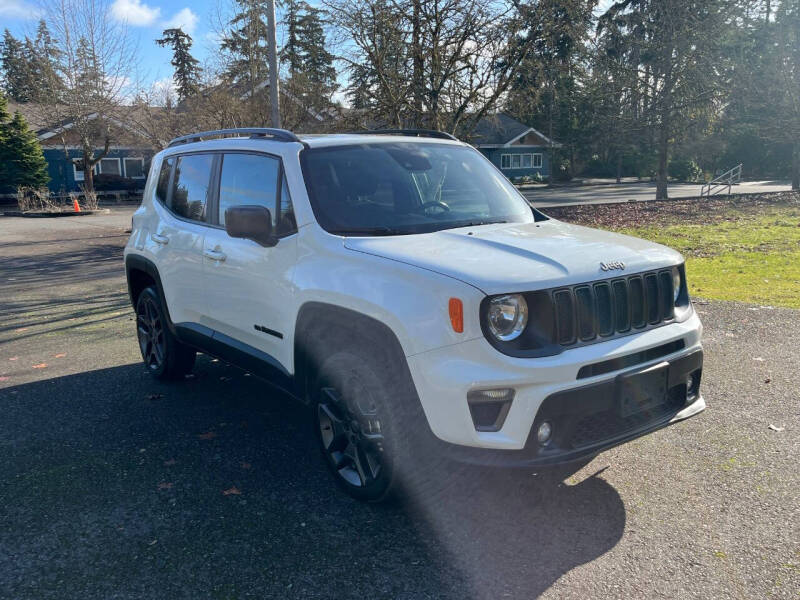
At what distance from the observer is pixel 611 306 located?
11.2ft

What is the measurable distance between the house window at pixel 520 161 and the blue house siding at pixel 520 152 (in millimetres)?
166

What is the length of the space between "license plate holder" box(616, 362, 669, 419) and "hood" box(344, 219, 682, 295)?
506 mm

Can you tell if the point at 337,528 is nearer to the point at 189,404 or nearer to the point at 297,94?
the point at 189,404

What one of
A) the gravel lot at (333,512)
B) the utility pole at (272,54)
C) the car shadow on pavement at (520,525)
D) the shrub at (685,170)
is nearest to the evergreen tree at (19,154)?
the utility pole at (272,54)

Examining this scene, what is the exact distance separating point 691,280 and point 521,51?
7204 millimetres

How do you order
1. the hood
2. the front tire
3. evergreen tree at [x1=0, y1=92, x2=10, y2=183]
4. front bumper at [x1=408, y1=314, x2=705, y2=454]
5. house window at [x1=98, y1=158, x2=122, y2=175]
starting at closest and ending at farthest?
front bumper at [x1=408, y1=314, x2=705, y2=454], the hood, the front tire, evergreen tree at [x1=0, y1=92, x2=10, y2=183], house window at [x1=98, y1=158, x2=122, y2=175]

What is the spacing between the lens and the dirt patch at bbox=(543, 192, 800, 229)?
20109 millimetres

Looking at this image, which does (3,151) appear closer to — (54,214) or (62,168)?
(62,168)

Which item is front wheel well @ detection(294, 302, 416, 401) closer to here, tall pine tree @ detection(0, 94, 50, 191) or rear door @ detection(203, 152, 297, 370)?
rear door @ detection(203, 152, 297, 370)

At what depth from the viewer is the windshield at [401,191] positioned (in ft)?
13.2

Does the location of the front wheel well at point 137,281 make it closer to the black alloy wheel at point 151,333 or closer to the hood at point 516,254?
the black alloy wheel at point 151,333

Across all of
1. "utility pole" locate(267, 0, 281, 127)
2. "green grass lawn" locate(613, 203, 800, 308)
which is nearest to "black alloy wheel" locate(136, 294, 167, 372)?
"green grass lawn" locate(613, 203, 800, 308)

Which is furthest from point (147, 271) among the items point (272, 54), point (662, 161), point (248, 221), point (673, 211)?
point (662, 161)

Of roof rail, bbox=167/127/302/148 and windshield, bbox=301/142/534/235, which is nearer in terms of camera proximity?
windshield, bbox=301/142/534/235
